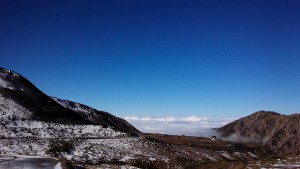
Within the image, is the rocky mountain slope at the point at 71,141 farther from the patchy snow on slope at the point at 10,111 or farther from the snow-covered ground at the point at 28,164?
the snow-covered ground at the point at 28,164

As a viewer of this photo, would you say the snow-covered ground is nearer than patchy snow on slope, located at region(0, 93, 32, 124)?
Yes

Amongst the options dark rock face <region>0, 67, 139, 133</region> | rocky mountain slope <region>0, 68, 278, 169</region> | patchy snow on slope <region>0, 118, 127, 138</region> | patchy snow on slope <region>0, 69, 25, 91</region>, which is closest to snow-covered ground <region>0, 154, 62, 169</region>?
rocky mountain slope <region>0, 68, 278, 169</region>

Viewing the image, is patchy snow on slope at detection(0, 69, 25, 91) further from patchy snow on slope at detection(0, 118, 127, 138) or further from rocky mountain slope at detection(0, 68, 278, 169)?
patchy snow on slope at detection(0, 118, 127, 138)

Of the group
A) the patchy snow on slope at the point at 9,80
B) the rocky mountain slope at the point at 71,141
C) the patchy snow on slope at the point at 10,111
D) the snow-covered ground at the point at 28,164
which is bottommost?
the snow-covered ground at the point at 28,164

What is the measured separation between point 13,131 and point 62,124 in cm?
1317

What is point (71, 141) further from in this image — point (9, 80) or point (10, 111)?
point (9, 80)

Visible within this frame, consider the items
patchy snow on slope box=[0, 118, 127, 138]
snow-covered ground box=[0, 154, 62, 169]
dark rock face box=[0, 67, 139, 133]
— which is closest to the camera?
snow-covered ground box=[0, 154, 62, 169]

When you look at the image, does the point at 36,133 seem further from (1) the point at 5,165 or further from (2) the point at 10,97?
(1) the point at 5,165

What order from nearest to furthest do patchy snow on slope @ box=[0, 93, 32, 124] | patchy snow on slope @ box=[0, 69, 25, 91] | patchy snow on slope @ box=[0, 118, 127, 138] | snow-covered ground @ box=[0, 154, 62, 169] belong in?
snow-covered ground @ box=[0, 154, 62, 169] < patchy snow on slope @ box=[0, 118, 127, 138] < patchy snow on slope @ box=[0, 93, 32, 124] < patchy snow on slope @ box=[0, 69, 25, 91]

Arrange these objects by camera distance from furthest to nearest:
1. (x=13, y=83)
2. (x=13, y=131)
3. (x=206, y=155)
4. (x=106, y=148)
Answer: (x=13, y=83)
(x=206, y=155)
(x=13, y=131)
(x=106, y=148)

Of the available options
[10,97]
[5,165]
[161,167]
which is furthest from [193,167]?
[10,97]

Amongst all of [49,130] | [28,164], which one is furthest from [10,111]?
[28,164]

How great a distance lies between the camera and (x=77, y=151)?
5428 centimetres

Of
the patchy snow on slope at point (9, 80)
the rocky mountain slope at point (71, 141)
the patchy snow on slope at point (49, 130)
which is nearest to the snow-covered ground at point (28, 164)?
the rocky mountain slope at point (71, 141)
